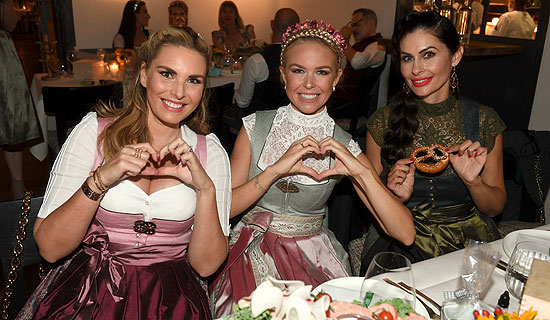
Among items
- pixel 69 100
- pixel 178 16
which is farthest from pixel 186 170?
pixel 178 16

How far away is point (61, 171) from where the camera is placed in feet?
5.42

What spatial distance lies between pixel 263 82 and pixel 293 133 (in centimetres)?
220

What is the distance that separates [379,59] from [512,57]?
1.47 metres

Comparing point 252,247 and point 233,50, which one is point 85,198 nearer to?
point 252,247

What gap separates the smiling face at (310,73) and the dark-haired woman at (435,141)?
435mm

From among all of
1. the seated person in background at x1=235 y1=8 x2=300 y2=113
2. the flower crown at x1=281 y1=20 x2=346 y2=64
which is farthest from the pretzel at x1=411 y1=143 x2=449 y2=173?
the seated person in background at x1=235 y1=8 x2=300 y2=113

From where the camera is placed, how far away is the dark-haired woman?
2.12m

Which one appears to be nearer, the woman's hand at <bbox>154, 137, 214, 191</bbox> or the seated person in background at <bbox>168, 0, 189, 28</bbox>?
the woman's hand at <bbox>154, 137, 214, 191</bbox>

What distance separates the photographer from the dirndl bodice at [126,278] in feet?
5.13

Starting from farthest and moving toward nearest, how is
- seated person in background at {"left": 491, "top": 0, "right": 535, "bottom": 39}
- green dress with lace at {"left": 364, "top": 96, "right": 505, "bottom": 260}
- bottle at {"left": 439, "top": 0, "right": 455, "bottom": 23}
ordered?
seated person in background at {"left": 491, "top": 0, "right": 535, "bottom": 39} → bottle at {"left": 439, "top": 0, "right": 455, "bottom": 23} → green dress with lace at {"left": 364, "top": 96, "right": 505, "bottom": 260}

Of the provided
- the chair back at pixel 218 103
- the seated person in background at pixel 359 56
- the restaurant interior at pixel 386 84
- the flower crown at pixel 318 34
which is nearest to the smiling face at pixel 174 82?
the flower crown at pixel 318 34

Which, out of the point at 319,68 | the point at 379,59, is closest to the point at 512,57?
the point at 379,59

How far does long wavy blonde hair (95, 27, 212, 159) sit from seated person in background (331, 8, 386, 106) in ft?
9.46

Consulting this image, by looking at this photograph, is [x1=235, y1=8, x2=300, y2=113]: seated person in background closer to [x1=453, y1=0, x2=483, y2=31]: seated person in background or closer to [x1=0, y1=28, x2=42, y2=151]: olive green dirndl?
[x1=0, y1=28, x2=42, y2=151]: olive green dirndl
